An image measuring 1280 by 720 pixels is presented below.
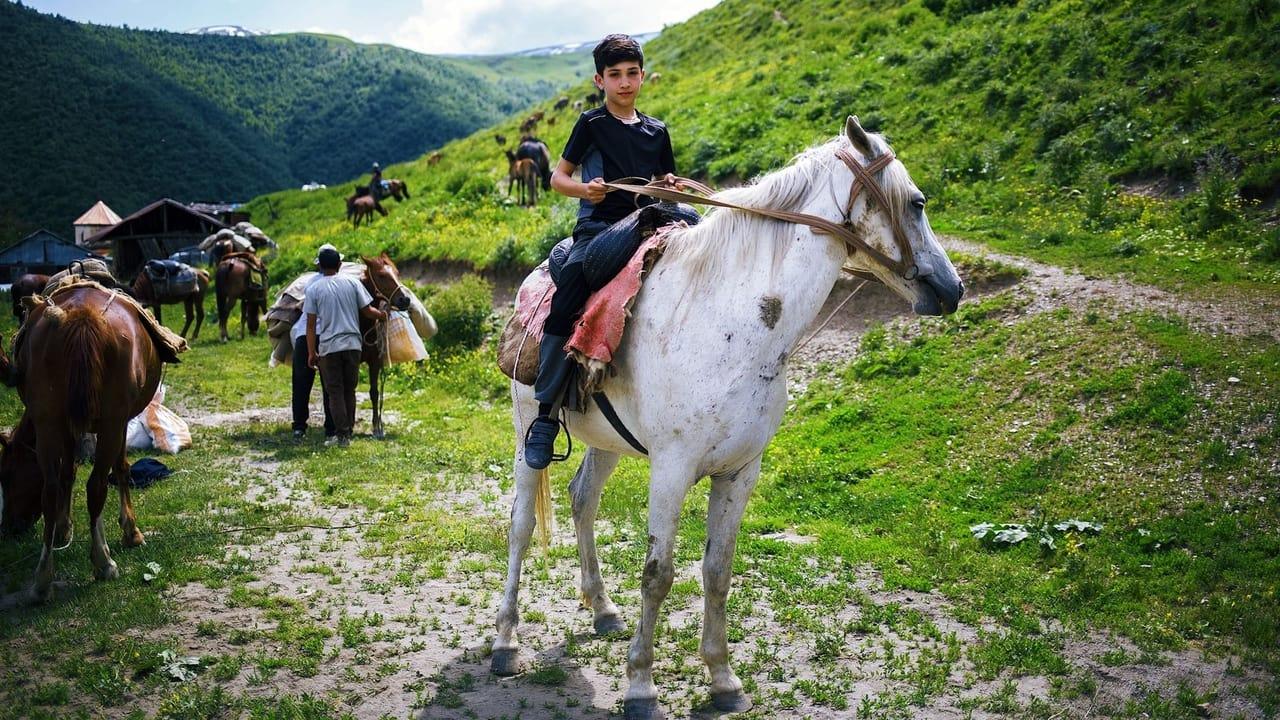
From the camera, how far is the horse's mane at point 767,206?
411 centimetres

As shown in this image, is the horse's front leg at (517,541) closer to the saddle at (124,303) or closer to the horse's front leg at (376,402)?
the saddle at (124,303)

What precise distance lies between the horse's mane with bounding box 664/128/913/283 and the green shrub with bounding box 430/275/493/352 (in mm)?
12533

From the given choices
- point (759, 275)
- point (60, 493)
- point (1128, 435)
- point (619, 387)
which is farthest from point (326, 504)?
point (1128, 435)

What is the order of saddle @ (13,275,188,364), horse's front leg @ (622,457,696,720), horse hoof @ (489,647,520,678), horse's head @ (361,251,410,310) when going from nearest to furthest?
1. horse's front leg @ (622,457,696,720)
2. horse hoof @ (489,647,520,678)
3. saddle @ (13,275,188,364)
4. horse's head @ (361,251,410,310)

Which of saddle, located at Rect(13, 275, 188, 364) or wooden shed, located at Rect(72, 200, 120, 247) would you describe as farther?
wooden shed, located at Rect(72, 200, 120, 247)

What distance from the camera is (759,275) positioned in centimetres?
418

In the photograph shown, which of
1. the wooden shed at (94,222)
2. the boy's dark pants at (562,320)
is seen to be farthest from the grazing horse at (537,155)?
the wooden shed at (94,222)

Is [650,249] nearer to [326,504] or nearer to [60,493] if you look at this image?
[60,493]

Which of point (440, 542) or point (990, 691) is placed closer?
point (990, 691)

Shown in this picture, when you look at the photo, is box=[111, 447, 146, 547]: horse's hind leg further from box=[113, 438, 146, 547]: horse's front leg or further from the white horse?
the white horse

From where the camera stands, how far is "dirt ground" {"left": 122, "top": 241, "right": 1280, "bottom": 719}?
181 inches

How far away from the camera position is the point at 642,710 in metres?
4.41

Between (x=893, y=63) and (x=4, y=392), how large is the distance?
64.3 ft

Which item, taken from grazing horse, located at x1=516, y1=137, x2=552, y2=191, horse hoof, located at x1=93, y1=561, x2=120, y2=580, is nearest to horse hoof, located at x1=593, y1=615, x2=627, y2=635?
horse hoof, located at x1=93, y1=561, x2=120, y2=580
